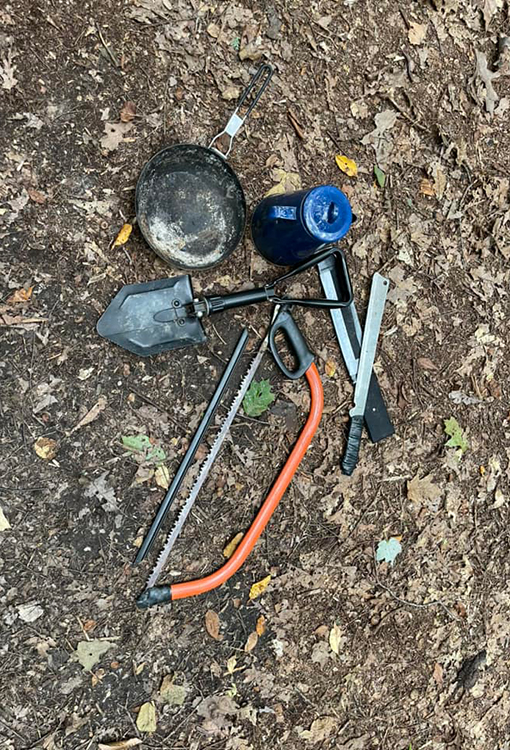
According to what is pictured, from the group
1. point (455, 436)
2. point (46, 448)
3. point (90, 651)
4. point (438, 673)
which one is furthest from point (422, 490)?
point (46, 448)

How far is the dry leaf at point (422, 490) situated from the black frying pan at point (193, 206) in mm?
1805

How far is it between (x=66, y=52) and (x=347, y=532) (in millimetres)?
2991

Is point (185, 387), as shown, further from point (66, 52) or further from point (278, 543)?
point (66, 52)

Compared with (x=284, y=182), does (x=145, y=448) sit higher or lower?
lower

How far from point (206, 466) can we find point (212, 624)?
0.90 metres

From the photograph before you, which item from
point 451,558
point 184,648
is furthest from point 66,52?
point 451,558

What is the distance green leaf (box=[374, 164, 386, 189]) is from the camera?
3293 millimetres

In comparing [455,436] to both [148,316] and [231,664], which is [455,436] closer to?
[231,664]

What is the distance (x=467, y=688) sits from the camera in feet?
12.0

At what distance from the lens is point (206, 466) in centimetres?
302

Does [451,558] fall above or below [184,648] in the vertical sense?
below

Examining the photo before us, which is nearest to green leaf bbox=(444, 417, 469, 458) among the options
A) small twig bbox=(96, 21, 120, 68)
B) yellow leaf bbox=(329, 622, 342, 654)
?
yellow leaf bbox=(329, 622, 342, 654)

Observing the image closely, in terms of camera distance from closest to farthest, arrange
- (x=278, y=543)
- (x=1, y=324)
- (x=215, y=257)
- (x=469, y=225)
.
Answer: (x=1, y=324) < (x=215, y=257) < (x=278, y=543) < (x=469, y=225)

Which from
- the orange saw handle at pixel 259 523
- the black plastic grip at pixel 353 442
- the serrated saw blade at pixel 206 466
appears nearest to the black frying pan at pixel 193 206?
the serrated saw blade at pixel 206 466
